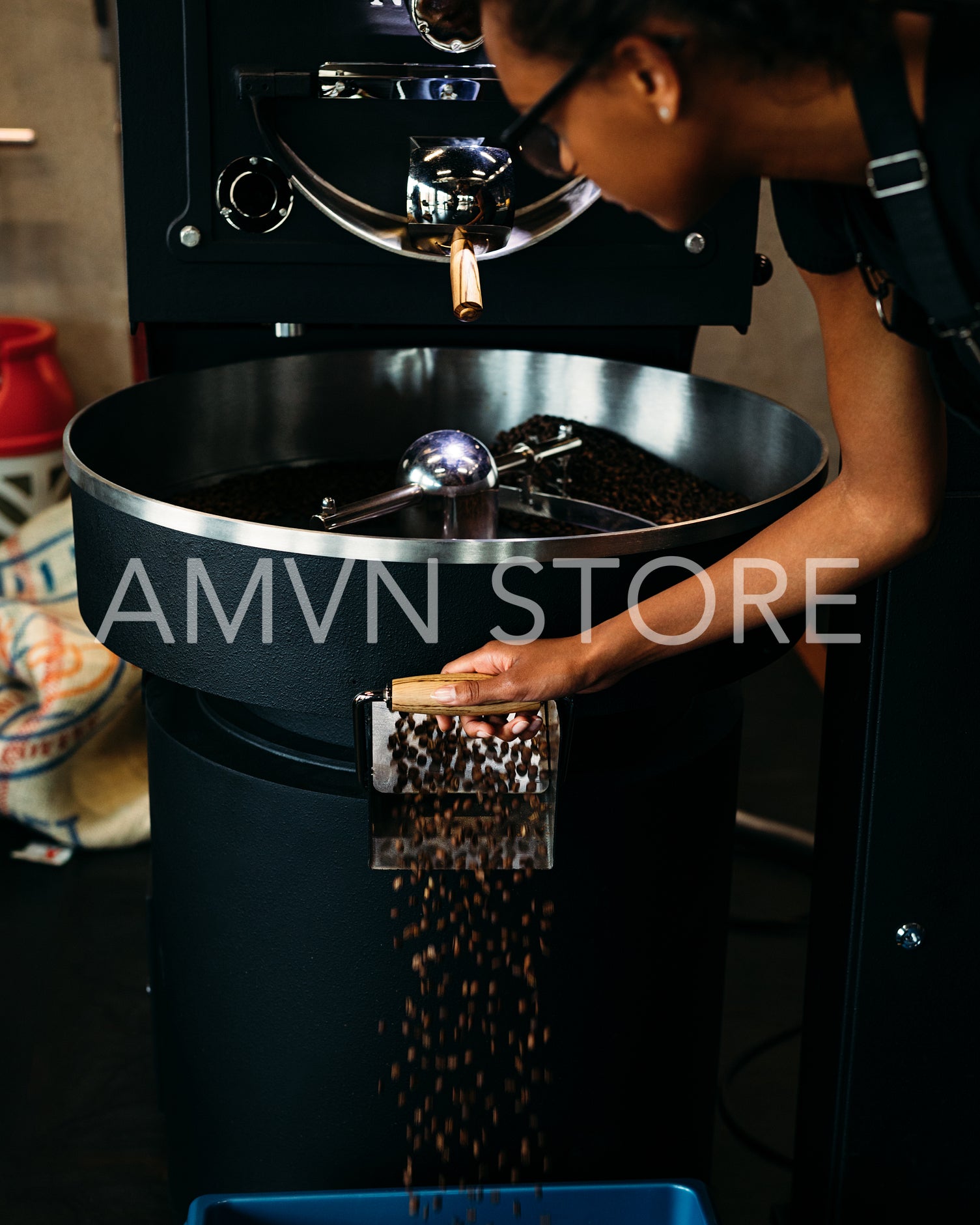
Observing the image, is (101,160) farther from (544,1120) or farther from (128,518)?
(544,1120)

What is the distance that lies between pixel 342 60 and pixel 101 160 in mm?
1983

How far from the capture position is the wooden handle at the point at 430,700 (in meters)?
0.98

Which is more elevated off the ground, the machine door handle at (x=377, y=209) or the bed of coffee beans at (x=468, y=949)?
the machine door handle at (x=377, y=209)

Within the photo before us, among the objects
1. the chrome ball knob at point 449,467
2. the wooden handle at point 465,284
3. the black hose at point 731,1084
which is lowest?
the black hose at point 731,1084

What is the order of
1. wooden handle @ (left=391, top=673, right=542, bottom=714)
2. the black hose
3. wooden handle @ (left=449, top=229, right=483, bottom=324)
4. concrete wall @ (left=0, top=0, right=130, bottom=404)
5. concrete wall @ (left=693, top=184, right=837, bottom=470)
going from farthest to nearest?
concrete wall @ (left=693, top=184, right=837, bottom=470), concrete wall @ (left=0, top=0, right=130, bottom=404), the black hose, wooden handle @ (left=449, top=229, right=483, bottom=324), wooden handle @ (left=391, top=673, right=542, bottom=714)

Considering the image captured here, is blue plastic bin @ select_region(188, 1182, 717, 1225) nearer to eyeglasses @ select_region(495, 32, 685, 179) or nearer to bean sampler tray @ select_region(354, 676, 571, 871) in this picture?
bean sampler tray @ select_region(354, 676, 571, 871)

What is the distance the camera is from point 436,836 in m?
1.08

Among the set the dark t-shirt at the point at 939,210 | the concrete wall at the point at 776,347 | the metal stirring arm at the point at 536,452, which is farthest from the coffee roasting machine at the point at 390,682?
the concrete wall at the point at 776,347

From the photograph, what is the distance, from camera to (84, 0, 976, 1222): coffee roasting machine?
108cm

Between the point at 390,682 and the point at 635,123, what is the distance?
1.52 ft

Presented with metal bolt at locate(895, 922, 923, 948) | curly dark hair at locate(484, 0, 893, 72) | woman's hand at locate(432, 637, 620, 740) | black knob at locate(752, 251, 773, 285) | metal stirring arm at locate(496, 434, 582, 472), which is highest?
curly dark hair at locate(484, 0, 893, 72)

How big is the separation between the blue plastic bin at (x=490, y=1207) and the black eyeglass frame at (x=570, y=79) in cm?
89

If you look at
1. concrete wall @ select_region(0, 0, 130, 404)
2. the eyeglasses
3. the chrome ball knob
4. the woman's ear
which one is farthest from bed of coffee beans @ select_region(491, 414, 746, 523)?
concrete wall @ select_region(0, 0, 130, 404)

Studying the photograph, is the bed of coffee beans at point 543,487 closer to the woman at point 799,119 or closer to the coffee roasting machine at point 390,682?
the coffee roasting machine at point 390,682
